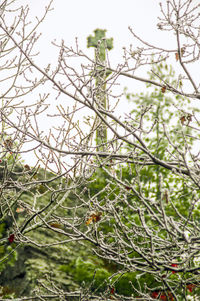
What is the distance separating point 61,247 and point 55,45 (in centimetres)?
472

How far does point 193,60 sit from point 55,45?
1514mm

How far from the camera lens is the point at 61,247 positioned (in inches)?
280

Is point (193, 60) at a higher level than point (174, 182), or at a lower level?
higher

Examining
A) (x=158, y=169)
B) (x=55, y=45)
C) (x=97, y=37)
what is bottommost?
(x=158, y=169)

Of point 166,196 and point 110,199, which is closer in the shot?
point 166,196

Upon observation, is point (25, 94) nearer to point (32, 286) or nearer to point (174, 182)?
point (32, 286)

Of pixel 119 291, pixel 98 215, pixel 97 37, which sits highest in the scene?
pixel 97 37

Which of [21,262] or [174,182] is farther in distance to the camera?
[174,182]

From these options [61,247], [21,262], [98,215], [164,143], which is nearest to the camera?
[98,215]

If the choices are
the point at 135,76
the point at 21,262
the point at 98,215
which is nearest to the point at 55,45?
the point at 135,76

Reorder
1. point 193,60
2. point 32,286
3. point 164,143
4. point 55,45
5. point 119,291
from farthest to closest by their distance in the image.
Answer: point 164,143
point 32,286
point 119,291
point 55,45
point 193,60

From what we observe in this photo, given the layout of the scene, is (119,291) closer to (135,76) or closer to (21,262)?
(21,262)

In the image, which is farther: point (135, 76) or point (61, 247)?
point (61, 247)

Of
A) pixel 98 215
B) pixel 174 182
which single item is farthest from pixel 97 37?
pixel 98 215
